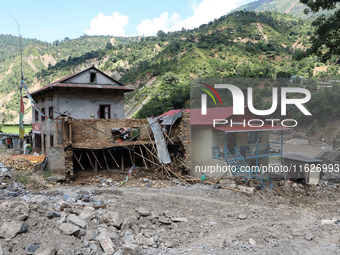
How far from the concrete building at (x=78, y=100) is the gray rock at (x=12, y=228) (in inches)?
636

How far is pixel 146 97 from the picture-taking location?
64000mm

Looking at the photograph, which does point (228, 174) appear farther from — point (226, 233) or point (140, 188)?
point (226, 233)

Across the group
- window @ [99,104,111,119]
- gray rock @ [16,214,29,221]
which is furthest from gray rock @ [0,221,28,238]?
window @ [99,104,111,119]

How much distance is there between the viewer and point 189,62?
72.9 metres

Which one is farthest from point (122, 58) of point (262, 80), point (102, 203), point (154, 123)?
point (102, 203)

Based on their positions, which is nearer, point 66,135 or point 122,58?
point 66,135

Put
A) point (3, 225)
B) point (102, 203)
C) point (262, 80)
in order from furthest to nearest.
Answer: point (262, 80), point (102, 203), point (3, 225)

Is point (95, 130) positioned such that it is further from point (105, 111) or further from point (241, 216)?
point (241, 216)

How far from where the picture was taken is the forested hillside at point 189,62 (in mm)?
61562

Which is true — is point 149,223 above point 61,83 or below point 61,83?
below

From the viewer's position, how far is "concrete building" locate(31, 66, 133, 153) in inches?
945

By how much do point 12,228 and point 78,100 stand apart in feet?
60.6

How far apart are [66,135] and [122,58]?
8763cm

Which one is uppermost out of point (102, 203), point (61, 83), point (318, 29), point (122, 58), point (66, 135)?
point (122, 58)
